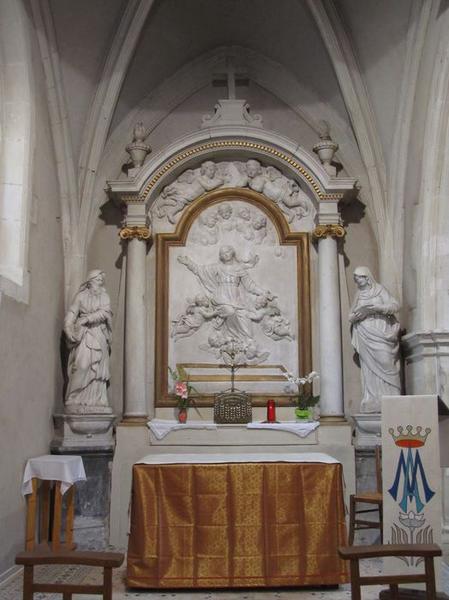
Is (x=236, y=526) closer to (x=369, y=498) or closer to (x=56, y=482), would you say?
(x=369, y=498)

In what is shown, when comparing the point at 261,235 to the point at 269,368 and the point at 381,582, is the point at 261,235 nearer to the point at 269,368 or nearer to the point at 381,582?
the point at 269,368

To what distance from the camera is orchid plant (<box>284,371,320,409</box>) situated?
7457mm

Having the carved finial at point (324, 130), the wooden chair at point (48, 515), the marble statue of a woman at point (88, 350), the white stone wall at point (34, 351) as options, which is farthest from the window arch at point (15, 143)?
the carved finial at point (324, 130)

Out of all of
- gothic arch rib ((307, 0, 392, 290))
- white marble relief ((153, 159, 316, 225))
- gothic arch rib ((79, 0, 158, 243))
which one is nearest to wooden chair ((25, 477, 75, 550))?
gothic arch rib ((79, 0, 158, 243))

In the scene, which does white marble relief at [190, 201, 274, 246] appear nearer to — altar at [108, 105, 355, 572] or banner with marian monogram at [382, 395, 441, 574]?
altar at [108, 105, 355, 572]

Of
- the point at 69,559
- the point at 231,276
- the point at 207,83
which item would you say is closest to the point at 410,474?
the point at 69,559

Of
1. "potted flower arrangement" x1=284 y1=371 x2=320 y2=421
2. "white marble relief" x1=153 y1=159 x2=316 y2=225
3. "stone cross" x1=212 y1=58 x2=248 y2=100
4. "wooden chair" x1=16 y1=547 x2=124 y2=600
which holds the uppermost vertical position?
"stone cross" x1=212 y1=58 x2=248 y2=100

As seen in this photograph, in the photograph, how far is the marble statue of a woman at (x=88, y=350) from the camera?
727 centimetres

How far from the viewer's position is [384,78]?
7852 millimetres

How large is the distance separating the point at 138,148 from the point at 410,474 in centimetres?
495

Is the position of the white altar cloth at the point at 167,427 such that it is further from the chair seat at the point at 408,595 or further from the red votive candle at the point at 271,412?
the chair seat at the point at 408,595

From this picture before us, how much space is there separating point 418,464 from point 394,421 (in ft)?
0.96

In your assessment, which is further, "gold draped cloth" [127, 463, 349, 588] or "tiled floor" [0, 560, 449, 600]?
"gold draped cloth" [127, 463, 349, 588]

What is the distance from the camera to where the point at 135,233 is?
7887mm
